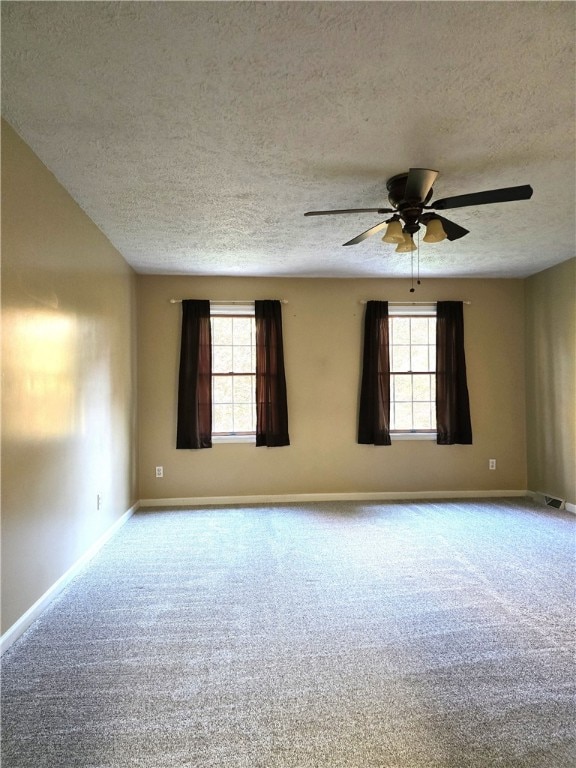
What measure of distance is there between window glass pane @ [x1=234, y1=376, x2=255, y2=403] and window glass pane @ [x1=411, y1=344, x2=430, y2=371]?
1940 millimetres

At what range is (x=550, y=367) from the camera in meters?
4.84

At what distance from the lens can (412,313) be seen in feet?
17.4

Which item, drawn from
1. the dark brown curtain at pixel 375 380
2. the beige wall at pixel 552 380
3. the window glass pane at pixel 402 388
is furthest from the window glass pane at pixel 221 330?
the beige wall at pixel 552 380

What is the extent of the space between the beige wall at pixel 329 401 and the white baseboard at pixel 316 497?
50mm

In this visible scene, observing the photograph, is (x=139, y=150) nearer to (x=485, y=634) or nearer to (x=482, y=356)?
(x=485, y=634)

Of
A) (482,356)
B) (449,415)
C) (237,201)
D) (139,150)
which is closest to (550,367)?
(482,356)

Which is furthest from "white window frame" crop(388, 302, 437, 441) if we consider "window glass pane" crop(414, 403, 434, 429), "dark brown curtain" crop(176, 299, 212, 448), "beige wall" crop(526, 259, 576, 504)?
"dark brown curtain" crop(176, 299, 212, 448)

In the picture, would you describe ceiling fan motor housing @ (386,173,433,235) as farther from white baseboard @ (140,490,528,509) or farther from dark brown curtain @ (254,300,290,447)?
white baseboard @ (140,490,528,509)

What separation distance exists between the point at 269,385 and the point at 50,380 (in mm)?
2662

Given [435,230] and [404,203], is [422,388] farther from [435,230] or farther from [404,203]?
[404,203]

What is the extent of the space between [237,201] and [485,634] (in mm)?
2946

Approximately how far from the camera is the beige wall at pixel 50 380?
84.5 inches

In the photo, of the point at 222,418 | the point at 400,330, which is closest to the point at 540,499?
the point at 400,330

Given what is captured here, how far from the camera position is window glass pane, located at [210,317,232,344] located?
5.10m
